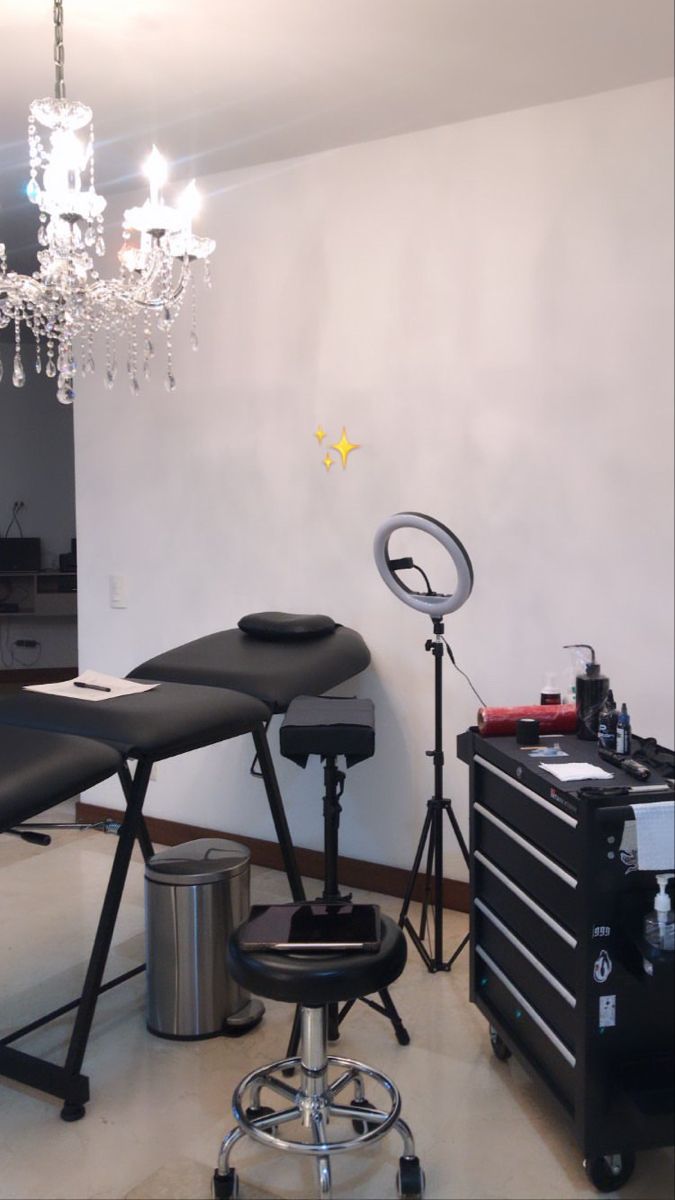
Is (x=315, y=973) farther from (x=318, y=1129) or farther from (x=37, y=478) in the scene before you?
(x=37, y=478)

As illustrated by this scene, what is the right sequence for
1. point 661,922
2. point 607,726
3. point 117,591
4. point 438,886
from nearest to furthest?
point 661,922 < point 607,726 < point 438,886 < point 117,591

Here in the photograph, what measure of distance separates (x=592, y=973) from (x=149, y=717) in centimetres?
111

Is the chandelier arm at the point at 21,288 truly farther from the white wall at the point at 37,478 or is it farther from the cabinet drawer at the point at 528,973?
the white wall at the point at 37,478

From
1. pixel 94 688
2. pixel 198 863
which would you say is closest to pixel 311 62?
pixel 94 688

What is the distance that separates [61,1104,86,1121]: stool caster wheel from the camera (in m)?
2.14

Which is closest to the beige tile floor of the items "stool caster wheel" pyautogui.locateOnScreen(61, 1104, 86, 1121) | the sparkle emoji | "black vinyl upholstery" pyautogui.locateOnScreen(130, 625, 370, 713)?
"stool caster wheel" pyautogui.locateOnScreen(61, 1104, 86, 1121)

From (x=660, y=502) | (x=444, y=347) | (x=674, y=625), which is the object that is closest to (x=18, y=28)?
(x=444, y=347)

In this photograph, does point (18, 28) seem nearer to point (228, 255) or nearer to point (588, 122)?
point (228, 255)

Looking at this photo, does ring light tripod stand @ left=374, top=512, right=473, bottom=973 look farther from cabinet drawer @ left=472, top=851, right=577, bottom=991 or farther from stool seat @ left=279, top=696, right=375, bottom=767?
stool seat @ left=279, top=696, right=375, bottom=767

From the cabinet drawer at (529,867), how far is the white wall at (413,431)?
760 millimetres

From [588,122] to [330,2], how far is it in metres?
0.83

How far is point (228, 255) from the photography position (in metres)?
3.67

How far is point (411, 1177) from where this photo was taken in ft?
6.11

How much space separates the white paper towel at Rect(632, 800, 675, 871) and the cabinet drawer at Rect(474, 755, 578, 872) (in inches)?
4.9
